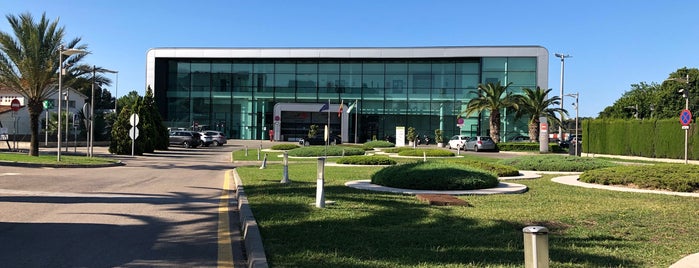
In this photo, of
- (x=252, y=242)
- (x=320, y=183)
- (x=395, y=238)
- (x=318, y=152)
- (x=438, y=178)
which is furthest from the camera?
(x=318, y=152)

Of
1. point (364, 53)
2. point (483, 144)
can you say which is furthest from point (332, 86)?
point (483, 144)

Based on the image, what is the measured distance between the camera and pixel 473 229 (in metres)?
7.63

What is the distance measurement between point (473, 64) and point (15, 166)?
59.8m

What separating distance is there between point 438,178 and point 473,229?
5.52m

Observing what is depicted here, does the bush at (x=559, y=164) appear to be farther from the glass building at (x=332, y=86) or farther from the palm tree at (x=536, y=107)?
the glass building at (x=332, y=86)

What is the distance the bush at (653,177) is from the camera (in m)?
12.9

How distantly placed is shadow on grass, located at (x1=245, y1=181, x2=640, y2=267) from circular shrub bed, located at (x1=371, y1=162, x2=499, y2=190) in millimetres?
2626

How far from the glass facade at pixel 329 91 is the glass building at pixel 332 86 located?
13 cm

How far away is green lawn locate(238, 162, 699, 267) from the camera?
19.2 feet

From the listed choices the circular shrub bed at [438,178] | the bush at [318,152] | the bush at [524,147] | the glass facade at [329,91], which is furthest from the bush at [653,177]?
the glass facade at [329,91]

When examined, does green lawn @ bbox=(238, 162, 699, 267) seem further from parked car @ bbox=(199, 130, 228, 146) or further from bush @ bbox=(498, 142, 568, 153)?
parked car @ bbox=(199, 130, 228, 146)

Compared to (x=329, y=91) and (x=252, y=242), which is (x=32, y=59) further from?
(x=329, y=91)

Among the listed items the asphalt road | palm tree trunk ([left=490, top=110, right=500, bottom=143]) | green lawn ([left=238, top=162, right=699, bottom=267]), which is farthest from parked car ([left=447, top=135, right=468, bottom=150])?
green lawn ([left=238, top=162, right=699, bottom=267])

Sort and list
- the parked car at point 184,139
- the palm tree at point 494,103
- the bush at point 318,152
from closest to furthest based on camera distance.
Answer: the bush at point 318,152 < the parked car at point 184,139 < the palm tree at point 494,103
